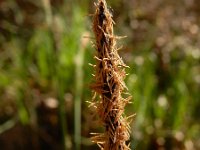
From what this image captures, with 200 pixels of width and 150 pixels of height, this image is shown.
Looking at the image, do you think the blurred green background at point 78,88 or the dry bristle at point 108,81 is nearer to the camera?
the dry bristle at point 108,81

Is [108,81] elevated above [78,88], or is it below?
below

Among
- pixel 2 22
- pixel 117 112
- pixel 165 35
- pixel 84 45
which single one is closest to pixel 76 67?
pixel 84 45

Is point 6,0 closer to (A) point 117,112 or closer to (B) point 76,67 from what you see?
(B) point 76,67

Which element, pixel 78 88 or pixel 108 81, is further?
pixel 78 88
